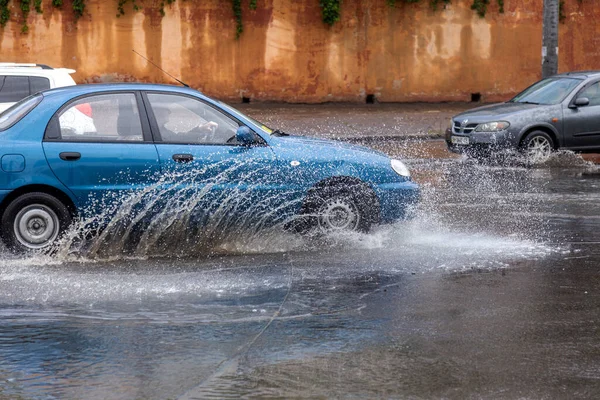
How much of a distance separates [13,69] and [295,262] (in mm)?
7078

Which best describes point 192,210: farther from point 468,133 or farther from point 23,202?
point 468,133

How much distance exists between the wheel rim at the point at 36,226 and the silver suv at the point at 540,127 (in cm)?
942

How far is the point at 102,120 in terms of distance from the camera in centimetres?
976

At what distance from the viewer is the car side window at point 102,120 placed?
31.7 ft

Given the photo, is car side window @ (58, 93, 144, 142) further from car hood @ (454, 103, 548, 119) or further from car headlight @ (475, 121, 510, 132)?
car hood @ (454, 103, 548, 119)

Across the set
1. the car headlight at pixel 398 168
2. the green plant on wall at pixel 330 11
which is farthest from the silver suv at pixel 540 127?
the green plant on wall at pixel 330 11

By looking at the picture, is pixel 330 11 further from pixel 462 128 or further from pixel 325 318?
pixel 325 318

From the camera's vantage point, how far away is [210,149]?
385 inches

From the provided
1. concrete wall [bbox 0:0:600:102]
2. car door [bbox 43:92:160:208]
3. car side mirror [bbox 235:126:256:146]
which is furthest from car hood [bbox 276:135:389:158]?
concrete wall [bbox 0:0:600:102]

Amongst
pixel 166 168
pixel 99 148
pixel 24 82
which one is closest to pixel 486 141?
pixel 24 82

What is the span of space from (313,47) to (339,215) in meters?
18.8

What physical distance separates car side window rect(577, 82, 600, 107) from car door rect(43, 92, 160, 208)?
10.1 meters

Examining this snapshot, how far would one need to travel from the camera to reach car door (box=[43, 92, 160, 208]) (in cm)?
949

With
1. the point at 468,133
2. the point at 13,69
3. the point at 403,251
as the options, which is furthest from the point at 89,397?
the point at 468,133
